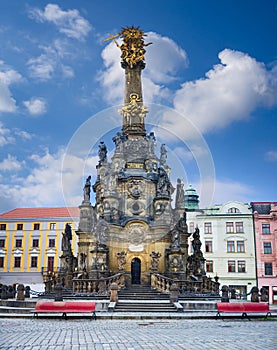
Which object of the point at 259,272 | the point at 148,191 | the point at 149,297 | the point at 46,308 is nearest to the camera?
the point at 46,308

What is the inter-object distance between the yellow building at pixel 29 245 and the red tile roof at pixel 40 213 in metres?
0.15

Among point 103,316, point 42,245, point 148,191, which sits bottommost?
point 103,316

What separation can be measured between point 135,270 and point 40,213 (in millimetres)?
32938

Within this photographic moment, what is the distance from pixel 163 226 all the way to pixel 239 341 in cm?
2482

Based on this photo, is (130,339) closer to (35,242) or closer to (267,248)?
(267,248)

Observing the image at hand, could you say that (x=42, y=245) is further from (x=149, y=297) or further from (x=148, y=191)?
(x=149, y=297)

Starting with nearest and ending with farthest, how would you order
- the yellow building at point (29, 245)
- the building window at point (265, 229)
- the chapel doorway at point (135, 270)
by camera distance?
1. the chapel doorway at point (135, 270)
2. the building window at point (265, 229)
3. the yellow building at point (29, 245)

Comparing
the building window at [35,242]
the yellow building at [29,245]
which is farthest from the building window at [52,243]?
the building window at [35,242]

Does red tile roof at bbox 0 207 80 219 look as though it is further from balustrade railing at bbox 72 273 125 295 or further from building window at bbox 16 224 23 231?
balustrade railing at bbox 72 273 125 295

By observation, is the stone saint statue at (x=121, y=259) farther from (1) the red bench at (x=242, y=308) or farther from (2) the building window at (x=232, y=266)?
(2) the building window at (x=232, y=266)

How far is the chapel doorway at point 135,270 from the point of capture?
36250 mm

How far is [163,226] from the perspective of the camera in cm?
3662

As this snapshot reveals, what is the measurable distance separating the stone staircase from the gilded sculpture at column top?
2646 centimetres

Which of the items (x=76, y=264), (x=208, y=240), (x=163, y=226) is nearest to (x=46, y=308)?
(x=163, y=226)
